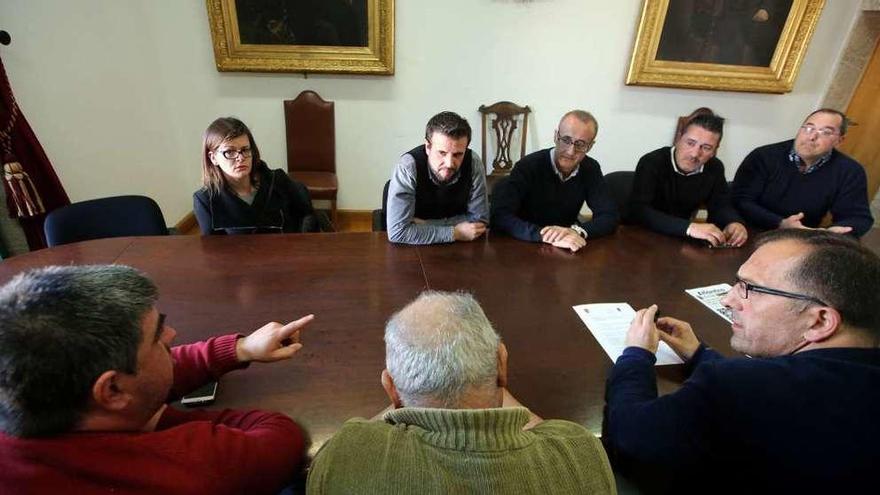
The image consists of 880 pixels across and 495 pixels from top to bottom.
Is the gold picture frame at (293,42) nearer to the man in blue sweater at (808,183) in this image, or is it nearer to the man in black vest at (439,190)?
the man in black vest at (439,190)

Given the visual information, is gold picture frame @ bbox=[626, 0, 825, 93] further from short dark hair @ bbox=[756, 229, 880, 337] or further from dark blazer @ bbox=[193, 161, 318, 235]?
short dark hair @ bbox=[756, 229, 880, 337]

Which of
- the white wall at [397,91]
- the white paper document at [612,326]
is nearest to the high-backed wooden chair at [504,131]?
the white wall at [397,91]

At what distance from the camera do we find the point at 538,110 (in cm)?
377

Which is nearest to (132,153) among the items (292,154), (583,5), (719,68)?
(292,154)

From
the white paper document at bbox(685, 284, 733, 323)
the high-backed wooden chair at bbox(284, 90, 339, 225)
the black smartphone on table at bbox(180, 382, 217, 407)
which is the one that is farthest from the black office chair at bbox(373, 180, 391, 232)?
the white paper document at bbox(685, 284, 733, 323)

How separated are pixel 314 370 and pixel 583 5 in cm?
356

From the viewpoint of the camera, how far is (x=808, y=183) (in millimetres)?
2496

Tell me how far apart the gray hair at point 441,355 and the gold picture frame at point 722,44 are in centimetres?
362

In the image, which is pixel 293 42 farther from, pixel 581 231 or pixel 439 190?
pixel 581 231

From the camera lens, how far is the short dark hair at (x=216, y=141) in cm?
191

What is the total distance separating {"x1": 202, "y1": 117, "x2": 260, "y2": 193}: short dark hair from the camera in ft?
6.26

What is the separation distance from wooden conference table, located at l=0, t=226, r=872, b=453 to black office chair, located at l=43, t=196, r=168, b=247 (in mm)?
301

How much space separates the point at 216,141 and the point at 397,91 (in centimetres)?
201

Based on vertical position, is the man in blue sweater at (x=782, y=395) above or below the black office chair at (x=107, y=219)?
above
